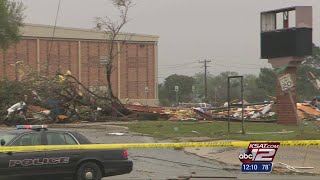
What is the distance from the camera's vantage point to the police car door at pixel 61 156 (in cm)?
1102

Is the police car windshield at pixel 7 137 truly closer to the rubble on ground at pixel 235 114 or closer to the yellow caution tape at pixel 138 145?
the yellow caution tape at pixel 138 145

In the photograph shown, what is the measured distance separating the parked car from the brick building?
67126mm

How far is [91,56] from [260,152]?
3209 inches

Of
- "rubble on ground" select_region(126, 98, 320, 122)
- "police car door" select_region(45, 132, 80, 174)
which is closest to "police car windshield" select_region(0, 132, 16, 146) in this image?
"police car door" select_region(45, 132, 80, 174)

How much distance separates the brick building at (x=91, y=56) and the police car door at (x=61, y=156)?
6714 cm

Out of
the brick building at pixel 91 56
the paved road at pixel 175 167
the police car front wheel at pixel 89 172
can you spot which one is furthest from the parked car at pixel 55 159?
the brick building at pixel 91 56

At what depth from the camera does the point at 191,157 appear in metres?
17.3

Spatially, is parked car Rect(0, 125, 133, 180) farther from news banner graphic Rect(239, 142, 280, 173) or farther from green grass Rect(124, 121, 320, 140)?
green grass Rect(124, 121, 320, 140)

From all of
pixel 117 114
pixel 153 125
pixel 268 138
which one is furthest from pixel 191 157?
pixel 117 114

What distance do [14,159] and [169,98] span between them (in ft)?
411

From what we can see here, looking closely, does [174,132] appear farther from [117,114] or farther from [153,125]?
[117,114]

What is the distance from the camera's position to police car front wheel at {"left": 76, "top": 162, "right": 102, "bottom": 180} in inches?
445

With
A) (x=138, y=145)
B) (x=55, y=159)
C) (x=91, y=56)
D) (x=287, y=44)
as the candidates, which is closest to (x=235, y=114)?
(x=287, y=44)

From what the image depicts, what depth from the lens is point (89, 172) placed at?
11.4 meters
